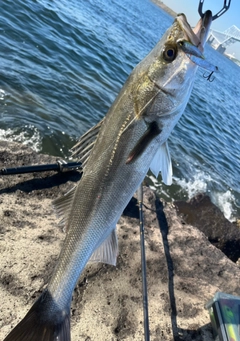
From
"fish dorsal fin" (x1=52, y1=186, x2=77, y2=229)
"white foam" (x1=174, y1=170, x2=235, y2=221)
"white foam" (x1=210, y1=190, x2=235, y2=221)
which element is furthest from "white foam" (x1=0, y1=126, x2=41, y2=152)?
"white foam" (x1=210, y1=190, x2=235, y2=221)

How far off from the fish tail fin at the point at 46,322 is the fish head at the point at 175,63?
6.10 ft

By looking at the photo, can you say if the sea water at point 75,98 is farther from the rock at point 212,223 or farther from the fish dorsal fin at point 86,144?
the fish dorsal fin at point 86,144

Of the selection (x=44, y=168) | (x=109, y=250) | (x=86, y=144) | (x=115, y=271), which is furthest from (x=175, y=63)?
(x=44, y=168)

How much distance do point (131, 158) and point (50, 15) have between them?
1814cm

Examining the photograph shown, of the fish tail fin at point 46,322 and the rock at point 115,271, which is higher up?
the fish tail fin at point 46,322

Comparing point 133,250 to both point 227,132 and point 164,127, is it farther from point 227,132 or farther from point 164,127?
point 227,132

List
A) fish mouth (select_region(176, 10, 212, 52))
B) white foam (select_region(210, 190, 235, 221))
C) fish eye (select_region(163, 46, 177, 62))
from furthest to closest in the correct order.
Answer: white foam (select_region(210, 190, 235, 221)), fish eye (select_region(163, 46, 177, 62)), fish mouth (select_region(176, 10, 212, 52))

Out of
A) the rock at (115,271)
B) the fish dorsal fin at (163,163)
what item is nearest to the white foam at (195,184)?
the rock at (115,271)

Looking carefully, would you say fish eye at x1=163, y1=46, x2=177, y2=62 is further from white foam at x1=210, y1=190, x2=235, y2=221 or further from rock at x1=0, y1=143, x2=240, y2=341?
white foam at x1=210, y1=190, x2=235, y2=221

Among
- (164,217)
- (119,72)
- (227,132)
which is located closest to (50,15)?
(119,72)

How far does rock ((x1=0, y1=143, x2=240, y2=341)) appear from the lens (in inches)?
149

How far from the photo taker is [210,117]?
63.4 ft

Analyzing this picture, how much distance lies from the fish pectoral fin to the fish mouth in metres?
0.70

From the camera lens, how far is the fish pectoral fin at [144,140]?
2547 mm
